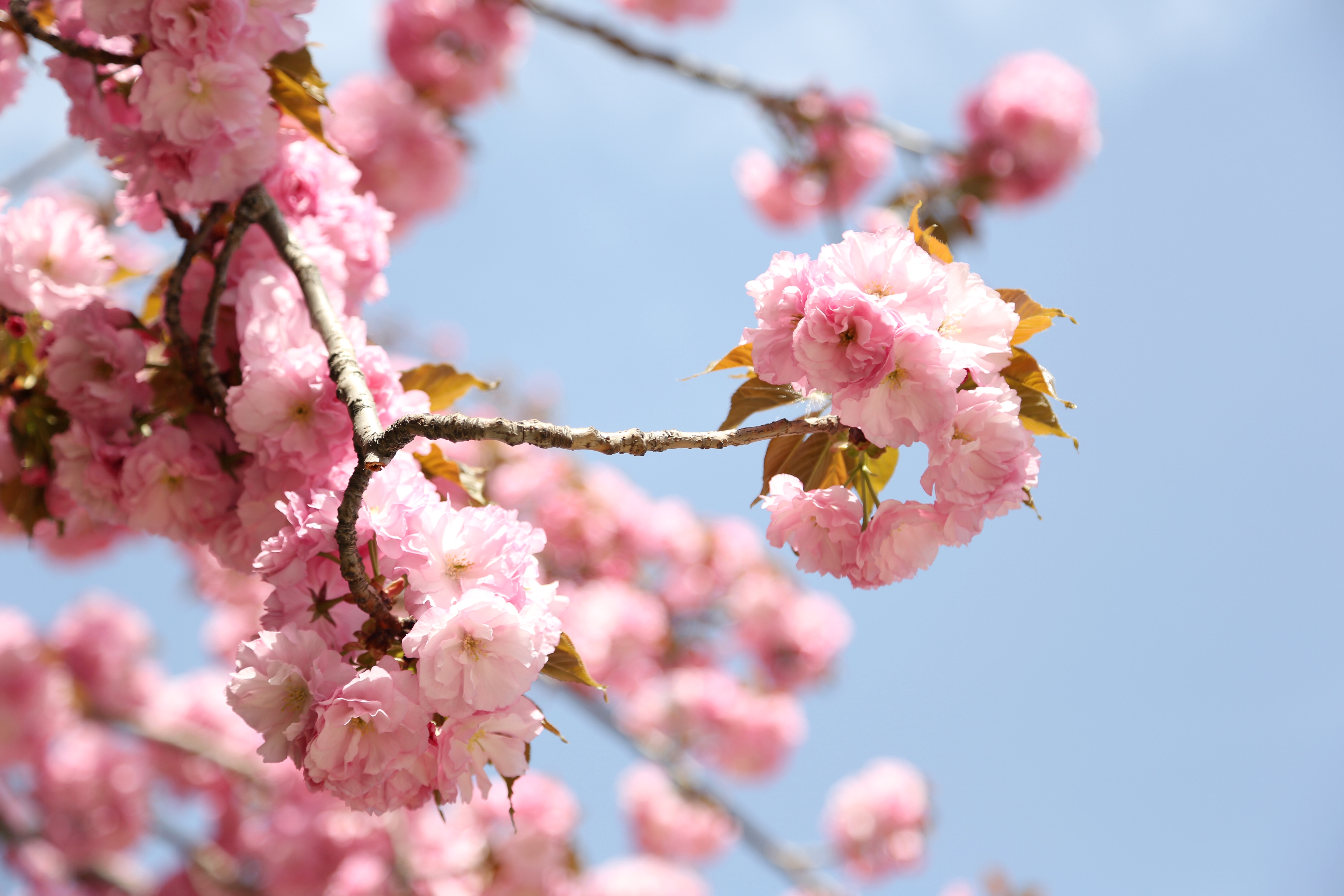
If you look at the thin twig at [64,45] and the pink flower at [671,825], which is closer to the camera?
the thin twig at [64,45]

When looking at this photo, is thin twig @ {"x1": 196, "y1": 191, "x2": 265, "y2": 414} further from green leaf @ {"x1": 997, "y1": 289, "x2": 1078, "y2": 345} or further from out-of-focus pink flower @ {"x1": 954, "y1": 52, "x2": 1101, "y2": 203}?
out-of-focus pink flower @ {"x1": 954, "y1": 52, "x2": 1101, "y2": 203}

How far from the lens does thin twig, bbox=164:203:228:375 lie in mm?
1457

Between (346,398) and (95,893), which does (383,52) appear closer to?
(346,398)

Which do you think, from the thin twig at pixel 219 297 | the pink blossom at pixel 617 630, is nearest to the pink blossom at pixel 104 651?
the pink blossom at pixel 617 630

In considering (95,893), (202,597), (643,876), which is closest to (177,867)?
(95,893)

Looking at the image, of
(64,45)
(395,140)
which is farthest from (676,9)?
(64,45)

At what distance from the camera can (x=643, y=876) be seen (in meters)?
5.38

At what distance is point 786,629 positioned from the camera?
5.55m

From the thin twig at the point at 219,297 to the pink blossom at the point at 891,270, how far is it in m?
1.00

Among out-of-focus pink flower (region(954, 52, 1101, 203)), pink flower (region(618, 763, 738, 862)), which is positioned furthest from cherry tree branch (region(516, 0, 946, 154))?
pink flower (region(618, 763, 738, 862))

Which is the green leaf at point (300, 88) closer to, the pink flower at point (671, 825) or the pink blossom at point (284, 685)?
the pink blossom at point (284, 685)

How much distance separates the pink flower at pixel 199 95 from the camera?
52.4 inches

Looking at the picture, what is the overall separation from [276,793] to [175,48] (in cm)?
399

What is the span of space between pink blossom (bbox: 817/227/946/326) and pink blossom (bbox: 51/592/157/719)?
235 inches
